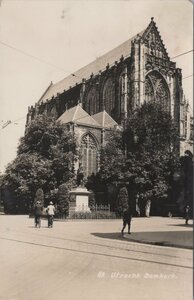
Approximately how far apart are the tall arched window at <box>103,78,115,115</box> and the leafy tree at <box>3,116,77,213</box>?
7.21m

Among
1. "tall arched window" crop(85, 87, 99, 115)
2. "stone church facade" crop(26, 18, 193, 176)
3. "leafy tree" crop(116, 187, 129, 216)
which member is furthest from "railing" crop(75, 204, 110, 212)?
"tall arched window" crop(85, 87, 99, 115)

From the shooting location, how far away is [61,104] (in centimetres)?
4416

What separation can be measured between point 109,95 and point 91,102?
3578 mm

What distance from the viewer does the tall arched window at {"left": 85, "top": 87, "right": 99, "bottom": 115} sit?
37919 millimetres

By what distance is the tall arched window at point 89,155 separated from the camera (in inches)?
1289

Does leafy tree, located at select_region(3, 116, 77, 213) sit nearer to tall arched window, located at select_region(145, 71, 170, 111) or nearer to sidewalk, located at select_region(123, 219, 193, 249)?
tall arched window, located at select_region(145, 71, 170, 111)

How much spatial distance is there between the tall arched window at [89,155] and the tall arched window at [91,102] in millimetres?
4163

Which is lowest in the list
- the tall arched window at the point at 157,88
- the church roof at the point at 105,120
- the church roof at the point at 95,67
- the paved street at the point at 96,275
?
the paved street at the point at 96,275

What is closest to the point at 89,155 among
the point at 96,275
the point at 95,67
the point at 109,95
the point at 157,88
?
the point at 109,95

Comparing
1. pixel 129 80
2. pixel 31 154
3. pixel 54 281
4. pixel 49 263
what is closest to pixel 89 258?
pixel 49 263

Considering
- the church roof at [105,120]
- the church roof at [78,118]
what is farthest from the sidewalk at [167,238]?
the church roof at [105,120]

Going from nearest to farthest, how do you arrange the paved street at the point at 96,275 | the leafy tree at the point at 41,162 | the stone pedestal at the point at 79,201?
1. the paved street at the point at 96,275
2. the stone pedestal at the point at 79,201
3. the leafy tree at the point at 41,162

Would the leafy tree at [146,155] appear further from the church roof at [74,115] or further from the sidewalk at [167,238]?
the church roof at [74,115]

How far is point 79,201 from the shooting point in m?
21.2
